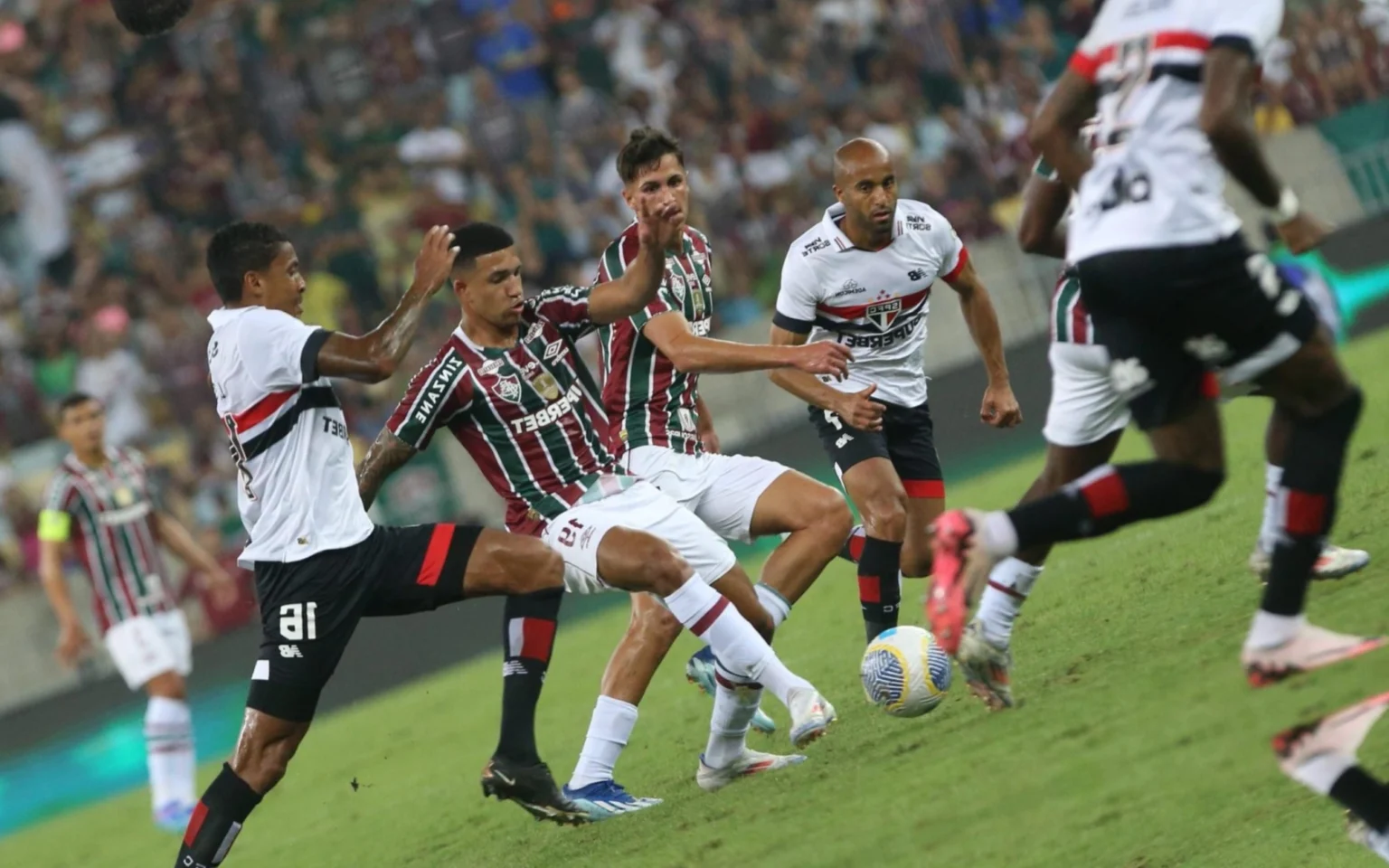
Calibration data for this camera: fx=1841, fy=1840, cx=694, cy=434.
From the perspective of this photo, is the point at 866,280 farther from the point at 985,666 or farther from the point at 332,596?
the point at 332,596

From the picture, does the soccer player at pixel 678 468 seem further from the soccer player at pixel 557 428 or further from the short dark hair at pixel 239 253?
the short dark hair at pixel 239 253

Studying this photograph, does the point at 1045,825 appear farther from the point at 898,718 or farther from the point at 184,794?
the point at 184,794

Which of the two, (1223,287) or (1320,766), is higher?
(1223,287)

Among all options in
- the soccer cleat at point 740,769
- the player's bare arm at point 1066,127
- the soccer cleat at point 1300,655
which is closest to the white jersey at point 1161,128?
the player's bare arm at point 1066,127

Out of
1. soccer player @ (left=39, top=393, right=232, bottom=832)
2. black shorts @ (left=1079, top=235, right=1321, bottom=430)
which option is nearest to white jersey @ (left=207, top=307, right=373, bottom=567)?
black shorts @ (left=1079, top=235, right=1321, bottom=430)

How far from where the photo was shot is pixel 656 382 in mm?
7754

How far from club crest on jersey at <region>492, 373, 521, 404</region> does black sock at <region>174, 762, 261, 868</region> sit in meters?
1.72

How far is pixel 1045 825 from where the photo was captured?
17.3 ft

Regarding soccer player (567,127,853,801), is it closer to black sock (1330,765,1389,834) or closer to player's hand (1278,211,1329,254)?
player's hand (1278,211,1329,254)

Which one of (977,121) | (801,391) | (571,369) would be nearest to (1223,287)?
(801,391)

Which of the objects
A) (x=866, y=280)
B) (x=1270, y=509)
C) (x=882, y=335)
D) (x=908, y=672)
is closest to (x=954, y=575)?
(x=908, y=672)

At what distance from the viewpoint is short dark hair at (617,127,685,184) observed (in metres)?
7.54

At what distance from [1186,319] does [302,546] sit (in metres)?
3.25

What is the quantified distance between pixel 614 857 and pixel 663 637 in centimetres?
103
